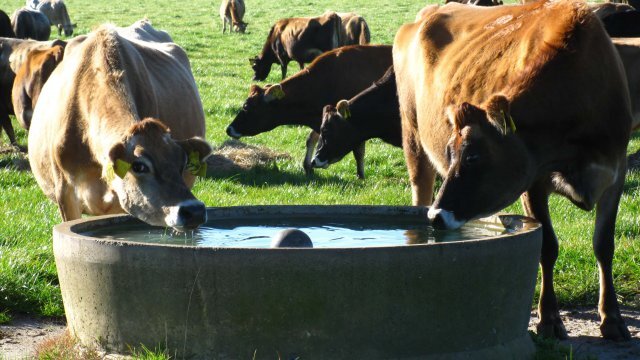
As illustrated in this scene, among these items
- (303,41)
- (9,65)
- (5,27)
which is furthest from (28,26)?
(9,65)

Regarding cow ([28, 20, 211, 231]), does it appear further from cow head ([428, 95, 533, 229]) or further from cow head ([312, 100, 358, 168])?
cow head ([312, 100, 358, 168])

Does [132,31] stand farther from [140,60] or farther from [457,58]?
[457,58]

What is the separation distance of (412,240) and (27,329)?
208 cm

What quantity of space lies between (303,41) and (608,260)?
1905 cm

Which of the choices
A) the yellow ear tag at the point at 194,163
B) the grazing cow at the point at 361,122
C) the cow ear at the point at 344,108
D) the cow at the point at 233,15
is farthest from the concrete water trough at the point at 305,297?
the cow at the point at 233,15

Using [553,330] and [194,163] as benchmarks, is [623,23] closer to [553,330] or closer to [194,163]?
[553,330]

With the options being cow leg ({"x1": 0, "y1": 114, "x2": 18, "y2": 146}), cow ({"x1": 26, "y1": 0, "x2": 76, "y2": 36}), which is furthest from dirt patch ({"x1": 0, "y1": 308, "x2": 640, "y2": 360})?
cow ({"x1": 26, "y1": 0, "x2": 76, "y2": 36})

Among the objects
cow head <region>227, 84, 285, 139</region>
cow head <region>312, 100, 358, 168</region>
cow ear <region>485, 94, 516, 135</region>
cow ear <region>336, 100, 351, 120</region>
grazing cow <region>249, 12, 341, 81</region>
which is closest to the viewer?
cow ear <region>485, 94, 516, 135</region>

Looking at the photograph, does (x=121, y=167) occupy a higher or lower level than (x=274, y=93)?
higher

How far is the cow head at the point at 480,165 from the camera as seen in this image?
15.4 ft

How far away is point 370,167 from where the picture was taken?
11164 mm

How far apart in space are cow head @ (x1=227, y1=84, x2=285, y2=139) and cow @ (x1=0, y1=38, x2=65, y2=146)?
263cm

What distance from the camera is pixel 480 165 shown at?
188 inches

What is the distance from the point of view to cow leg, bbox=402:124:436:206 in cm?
745
